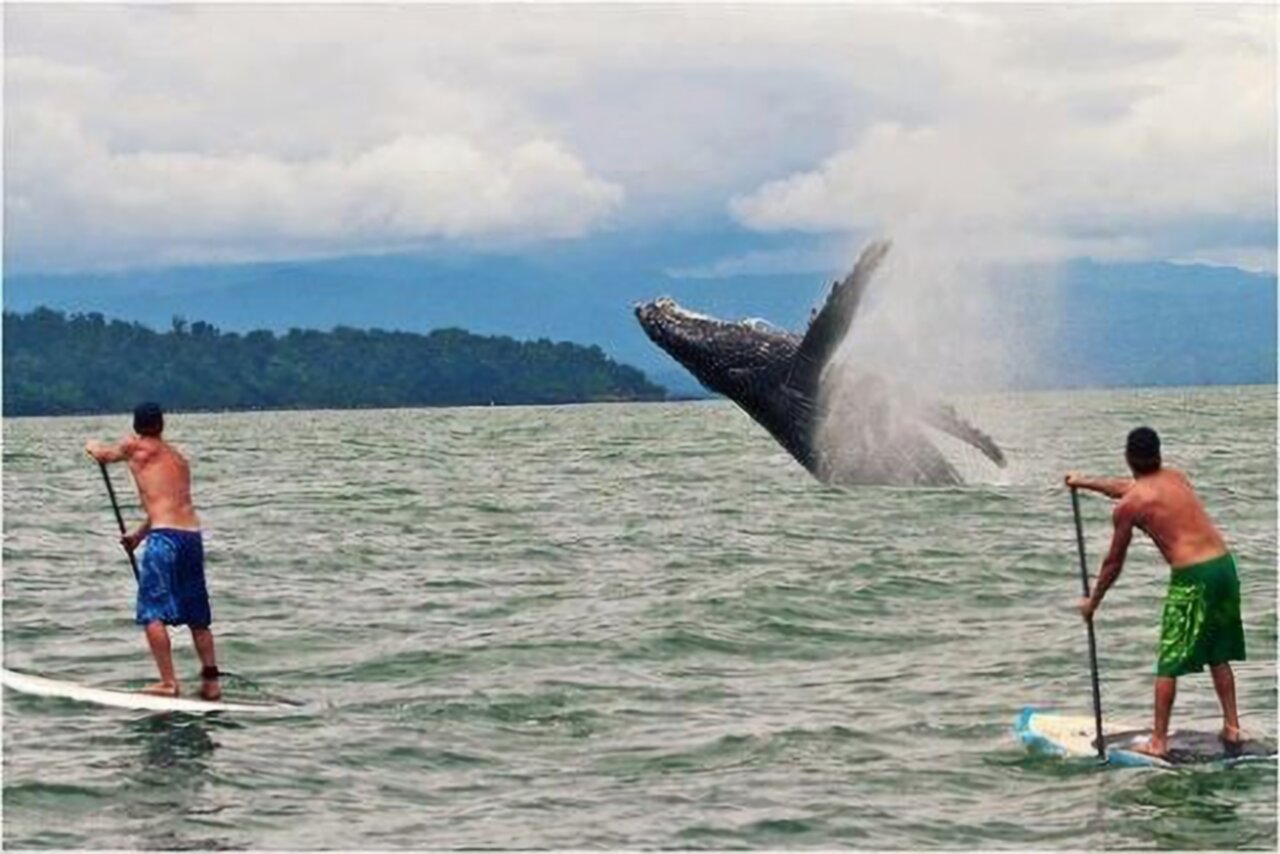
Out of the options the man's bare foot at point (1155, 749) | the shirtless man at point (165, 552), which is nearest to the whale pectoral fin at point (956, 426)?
the shirtless man at point (165, 552)

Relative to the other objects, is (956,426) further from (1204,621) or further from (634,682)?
(1204,621)

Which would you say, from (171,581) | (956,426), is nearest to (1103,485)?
(171,581)

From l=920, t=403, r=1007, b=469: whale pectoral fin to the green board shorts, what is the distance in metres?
9.84

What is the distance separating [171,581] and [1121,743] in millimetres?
4809

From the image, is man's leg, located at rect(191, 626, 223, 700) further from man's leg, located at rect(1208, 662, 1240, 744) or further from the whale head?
the whale head

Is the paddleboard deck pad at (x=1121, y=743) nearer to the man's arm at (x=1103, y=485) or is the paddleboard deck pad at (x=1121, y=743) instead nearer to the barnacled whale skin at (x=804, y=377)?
the man's arm at (x=1103, y=485)

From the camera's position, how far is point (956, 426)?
1967 centimetres

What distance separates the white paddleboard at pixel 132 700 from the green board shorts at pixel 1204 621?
430 cm

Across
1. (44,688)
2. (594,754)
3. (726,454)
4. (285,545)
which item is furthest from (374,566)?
(726,454)

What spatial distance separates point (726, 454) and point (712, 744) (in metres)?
28.9

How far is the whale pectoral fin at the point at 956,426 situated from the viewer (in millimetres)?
19578

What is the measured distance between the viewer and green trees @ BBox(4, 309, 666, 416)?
166125 mm

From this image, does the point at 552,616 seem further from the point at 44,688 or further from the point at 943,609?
the point at 44,688

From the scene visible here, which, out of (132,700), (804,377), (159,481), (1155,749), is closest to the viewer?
(1155,749)
